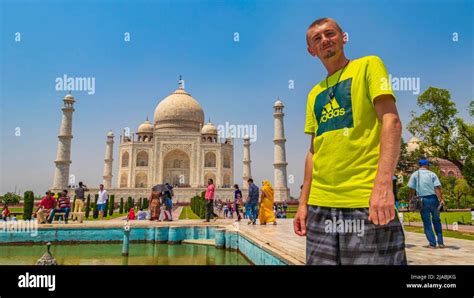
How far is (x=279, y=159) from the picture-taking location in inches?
1272

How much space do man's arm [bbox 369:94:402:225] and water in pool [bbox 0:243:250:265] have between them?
16.9ft

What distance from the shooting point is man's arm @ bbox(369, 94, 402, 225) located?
1491mm

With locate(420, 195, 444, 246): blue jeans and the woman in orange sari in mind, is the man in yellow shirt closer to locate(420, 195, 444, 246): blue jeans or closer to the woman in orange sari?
locate(420, 195, 444, 246): blue jeans

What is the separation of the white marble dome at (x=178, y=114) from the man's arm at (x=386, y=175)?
40.2 meters

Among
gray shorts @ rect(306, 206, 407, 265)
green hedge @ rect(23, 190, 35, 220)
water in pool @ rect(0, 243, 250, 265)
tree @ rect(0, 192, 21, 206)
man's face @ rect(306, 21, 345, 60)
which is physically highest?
man's face @ rect(306, 21, 345, 60)

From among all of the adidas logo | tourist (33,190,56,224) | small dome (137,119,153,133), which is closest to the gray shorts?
the adidas logo

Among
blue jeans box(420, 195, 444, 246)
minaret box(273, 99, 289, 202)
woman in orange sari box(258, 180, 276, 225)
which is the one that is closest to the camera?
blue jeans box(420, 195, 444, 246)

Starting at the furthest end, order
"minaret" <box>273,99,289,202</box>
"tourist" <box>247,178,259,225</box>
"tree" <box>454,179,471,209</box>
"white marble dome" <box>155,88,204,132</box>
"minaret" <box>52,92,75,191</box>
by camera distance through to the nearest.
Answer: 1. "white marble dome" <box>155,88,204,132</box>
2. "minaret" <box>273,99,289,202</box>
3. "minaret" <box>52,92,75,191</box>
4. "tree" <box>454,179,471,209</box>
5. "tourist" <box>247,178,259,225</box>

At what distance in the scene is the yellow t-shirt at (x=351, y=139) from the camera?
1611mm

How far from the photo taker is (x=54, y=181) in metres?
29.3

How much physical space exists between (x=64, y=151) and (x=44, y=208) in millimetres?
21795

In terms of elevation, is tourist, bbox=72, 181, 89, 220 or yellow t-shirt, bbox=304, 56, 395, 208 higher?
yellow t-shirt, bbox=304, 56, 395, 208
